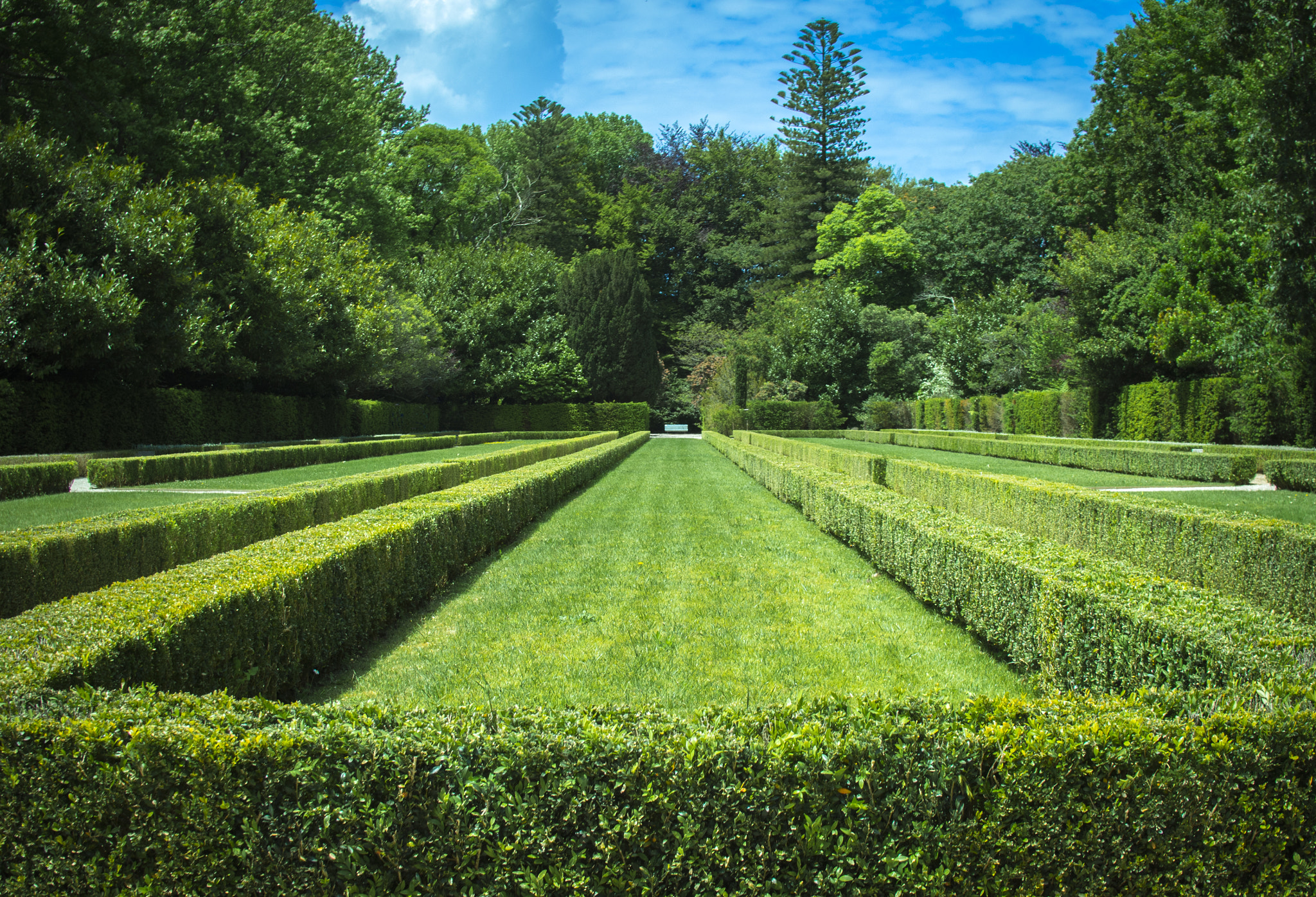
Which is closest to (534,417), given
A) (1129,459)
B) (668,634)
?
(1129,459)

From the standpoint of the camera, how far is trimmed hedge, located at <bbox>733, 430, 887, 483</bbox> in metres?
11.6

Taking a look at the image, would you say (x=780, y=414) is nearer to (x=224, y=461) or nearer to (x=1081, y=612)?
(x=224, y=461)

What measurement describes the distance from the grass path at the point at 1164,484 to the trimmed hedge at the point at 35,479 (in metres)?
15.0

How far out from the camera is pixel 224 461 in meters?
14.7

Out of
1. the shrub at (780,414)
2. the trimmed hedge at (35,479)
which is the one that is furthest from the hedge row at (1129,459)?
the trimmed hedge at (35,479)

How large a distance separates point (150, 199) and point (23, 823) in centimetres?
1951

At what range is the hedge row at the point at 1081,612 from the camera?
2.97m

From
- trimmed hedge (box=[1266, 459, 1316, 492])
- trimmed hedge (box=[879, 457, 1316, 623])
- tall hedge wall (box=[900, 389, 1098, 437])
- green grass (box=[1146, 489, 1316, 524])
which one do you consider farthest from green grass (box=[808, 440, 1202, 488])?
tall hedge wall (box=[900, 389, 1098, 437])

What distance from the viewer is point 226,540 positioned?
6402 millimetres

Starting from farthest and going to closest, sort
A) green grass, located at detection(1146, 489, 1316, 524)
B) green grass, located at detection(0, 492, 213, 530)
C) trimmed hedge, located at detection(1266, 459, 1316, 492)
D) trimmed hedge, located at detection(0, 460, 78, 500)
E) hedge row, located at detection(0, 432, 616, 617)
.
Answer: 1. trimmed hedge, located at detection(1266, 459, 1316, 492)
2. trimmed hedge, located at detection(0, 460, 78, 500)
3. green grass, located at detection(1146, 489, 1316, 524)
4. green grass, located at detection(0, 492, 213, 530)
5. hedge row, located at detection(0, 432, 616, 617)

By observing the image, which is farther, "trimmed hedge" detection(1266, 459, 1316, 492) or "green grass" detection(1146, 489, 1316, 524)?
"trimmed hedge" detection(1266, 459, 1316, 492)

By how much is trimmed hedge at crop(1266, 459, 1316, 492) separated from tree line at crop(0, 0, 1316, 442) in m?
6.85

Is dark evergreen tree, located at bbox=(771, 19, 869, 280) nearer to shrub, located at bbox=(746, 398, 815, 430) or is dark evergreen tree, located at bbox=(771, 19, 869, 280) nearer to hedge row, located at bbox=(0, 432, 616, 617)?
shrub, located at bbox=(746, 398, 815, 430)

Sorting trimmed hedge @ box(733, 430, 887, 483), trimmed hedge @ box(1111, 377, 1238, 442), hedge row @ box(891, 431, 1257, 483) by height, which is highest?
trimmed hedge @ box(1111, 377, 1238, 442)
